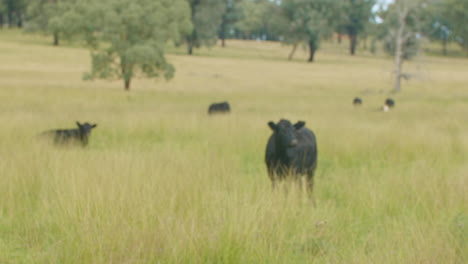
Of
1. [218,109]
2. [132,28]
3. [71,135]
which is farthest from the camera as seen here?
[132,28]

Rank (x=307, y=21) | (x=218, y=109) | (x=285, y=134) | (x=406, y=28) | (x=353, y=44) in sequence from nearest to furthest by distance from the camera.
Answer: (x=285, y=134)
(x=218, y=109)
(x=406, y=28)
(x=307, y=21)
(x=353, y=44)

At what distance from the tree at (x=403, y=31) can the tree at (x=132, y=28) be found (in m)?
15.6

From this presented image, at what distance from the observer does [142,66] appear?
27.4 metres

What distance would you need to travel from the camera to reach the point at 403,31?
34969 millimetres

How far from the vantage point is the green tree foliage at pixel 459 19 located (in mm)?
94250

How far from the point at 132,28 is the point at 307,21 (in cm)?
5159

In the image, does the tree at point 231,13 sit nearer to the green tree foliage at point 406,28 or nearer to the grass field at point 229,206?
the green tree foliage at point 406,28

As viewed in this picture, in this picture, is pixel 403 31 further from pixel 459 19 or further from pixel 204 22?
pixel 459 19

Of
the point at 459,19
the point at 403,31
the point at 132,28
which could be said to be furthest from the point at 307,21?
the point at 132,28

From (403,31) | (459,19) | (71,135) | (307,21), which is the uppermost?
(459,19)

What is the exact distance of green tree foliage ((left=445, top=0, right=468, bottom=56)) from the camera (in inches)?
3711

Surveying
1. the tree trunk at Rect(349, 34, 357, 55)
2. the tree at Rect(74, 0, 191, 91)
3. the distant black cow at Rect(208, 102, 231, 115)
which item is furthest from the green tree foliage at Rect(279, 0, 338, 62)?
the distant black cow at Rect(208, 102, 231, 115)

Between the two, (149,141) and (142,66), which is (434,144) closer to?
(149,141)

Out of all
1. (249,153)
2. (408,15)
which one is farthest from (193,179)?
(408,15)
